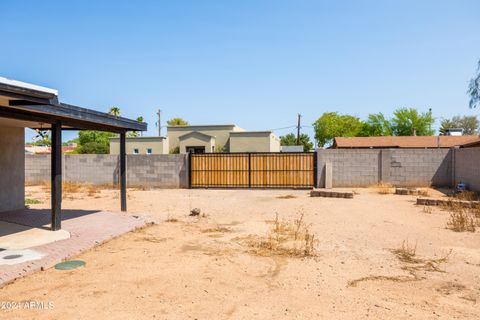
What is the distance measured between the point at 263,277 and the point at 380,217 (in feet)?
21.1

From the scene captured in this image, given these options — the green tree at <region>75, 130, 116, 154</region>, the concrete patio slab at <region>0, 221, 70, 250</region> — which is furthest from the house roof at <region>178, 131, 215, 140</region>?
the concrete patio slab at <region>0, 221, 70, 250</region>

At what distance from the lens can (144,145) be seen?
41.5 metres

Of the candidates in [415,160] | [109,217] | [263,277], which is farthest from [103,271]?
[415,160]

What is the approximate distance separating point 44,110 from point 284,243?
18.4ft

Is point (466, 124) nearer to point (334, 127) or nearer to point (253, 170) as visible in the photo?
point (334, 127)

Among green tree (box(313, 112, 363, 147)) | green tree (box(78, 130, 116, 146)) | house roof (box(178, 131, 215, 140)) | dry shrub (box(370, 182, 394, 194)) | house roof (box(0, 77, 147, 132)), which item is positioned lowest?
dry shrub (box(370, 182, 394, 194))

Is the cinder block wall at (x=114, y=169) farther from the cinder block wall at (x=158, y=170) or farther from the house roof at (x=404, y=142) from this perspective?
the house roof at (x=404, y=142)

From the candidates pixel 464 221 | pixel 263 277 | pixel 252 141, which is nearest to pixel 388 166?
Answer: pixel 464 221

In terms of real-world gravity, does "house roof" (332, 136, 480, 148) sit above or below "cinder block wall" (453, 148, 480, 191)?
above

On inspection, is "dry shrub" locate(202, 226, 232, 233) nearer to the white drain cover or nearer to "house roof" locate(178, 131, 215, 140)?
the white drain cover

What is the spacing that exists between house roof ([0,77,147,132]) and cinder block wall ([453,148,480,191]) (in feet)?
48.0

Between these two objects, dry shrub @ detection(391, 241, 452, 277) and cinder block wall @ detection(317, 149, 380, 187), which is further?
cinder block wall @ detection(317, 149, 380, 187)

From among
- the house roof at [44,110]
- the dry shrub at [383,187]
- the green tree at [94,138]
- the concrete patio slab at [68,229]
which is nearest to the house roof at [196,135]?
the green tree at [94,138]

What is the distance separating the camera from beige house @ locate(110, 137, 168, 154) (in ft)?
135
